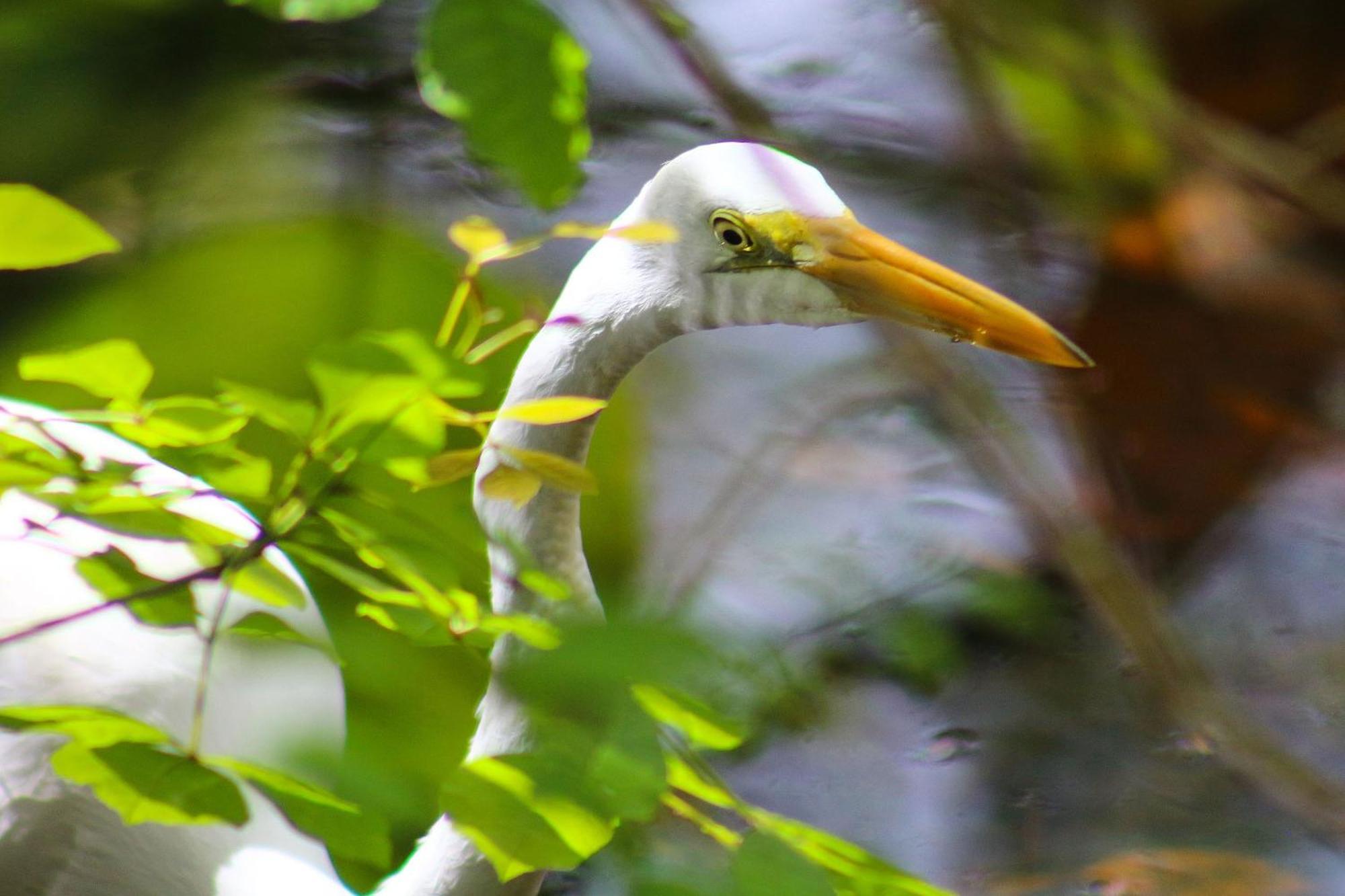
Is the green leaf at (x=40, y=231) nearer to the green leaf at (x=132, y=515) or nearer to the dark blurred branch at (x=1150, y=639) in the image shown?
the green leaf at (x=132, y=515)

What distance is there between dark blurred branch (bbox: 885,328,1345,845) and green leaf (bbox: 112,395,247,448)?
0.85 m

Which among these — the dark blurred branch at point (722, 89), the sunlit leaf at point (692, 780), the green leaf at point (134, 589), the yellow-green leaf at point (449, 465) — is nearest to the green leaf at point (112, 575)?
the green leaf at point (134, 589)

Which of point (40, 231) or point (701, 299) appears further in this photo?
point (701, 299)

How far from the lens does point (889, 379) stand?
190 cm

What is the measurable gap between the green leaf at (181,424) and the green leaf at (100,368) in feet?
0.06

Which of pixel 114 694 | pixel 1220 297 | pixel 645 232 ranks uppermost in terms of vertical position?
pixel 645 232

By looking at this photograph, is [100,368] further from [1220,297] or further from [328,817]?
[1220,297]

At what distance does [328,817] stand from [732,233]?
12.1 inches

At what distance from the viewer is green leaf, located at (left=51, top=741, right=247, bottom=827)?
420 mm

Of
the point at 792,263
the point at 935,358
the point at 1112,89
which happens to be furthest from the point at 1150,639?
the point at 792,263

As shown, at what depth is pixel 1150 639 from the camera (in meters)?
1.16

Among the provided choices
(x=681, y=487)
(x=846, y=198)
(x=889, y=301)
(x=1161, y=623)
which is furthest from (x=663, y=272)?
(x=846, y=198)

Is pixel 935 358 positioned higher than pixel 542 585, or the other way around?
pixel 542 585

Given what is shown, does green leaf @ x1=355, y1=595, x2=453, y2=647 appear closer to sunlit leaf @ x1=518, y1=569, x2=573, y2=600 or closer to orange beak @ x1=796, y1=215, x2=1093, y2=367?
sunlit leaf @ x1=518, y1=569, x2=573, y2=600
